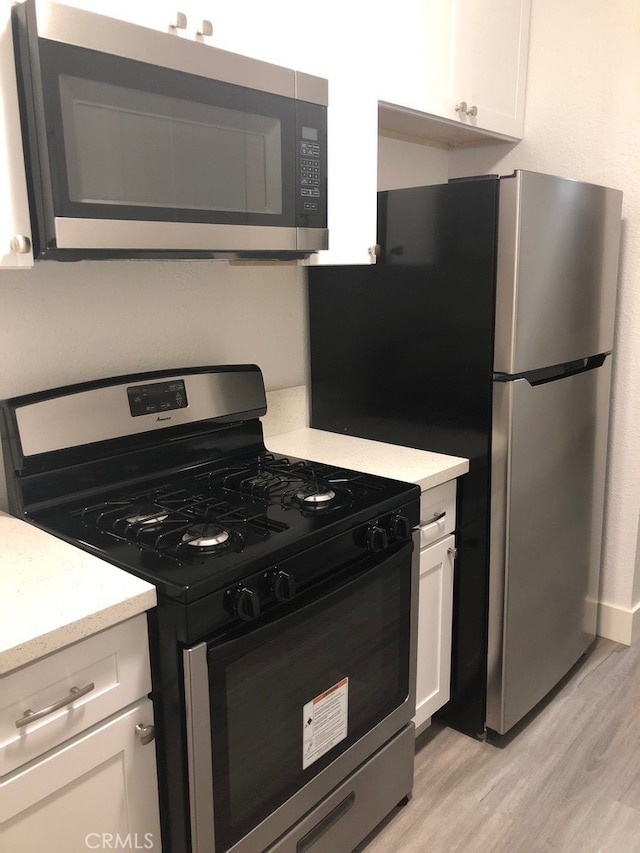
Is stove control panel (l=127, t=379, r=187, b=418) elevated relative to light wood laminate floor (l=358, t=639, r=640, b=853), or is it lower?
elevated

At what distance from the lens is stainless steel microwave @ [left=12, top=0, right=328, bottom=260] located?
47.6 inches

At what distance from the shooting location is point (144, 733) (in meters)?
1.27

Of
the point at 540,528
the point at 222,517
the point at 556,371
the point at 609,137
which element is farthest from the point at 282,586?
the point at 609,137

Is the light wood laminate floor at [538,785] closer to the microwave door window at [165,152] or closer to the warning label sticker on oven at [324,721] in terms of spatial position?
the warning label sticker on oven at [324,721]

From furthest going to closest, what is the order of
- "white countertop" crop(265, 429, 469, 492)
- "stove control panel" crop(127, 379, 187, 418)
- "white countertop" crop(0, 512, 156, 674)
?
1. "white countertop" crop(265, 429, 469, 492)
2. "stove control panel" crop(127, 379, 187, 418)
3. "white countertop" crop(0, 512, 156, 674)

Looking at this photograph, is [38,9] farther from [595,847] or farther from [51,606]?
[595,847]

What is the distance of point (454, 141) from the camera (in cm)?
263

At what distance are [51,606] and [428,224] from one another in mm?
1349

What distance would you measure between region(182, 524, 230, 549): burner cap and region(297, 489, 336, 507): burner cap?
0.24 m

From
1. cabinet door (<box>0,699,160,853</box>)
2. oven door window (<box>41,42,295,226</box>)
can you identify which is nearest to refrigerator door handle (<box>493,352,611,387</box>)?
oven door window (<box>41,42,295,226</box>)

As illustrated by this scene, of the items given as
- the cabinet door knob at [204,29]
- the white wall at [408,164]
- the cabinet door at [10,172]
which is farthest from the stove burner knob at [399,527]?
the white wall at [408,164]

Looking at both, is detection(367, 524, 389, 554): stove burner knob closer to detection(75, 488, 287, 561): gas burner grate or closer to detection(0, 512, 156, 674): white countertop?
detection(75, 488, 287, 561): gas burner grate

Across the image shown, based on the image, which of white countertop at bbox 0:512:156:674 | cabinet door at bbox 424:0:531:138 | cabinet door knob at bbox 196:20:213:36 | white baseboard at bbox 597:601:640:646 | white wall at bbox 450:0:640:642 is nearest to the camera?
white countertop at bbox 0:512:156:674

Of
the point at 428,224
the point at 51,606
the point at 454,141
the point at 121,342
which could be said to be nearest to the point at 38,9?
the point at 121,342
